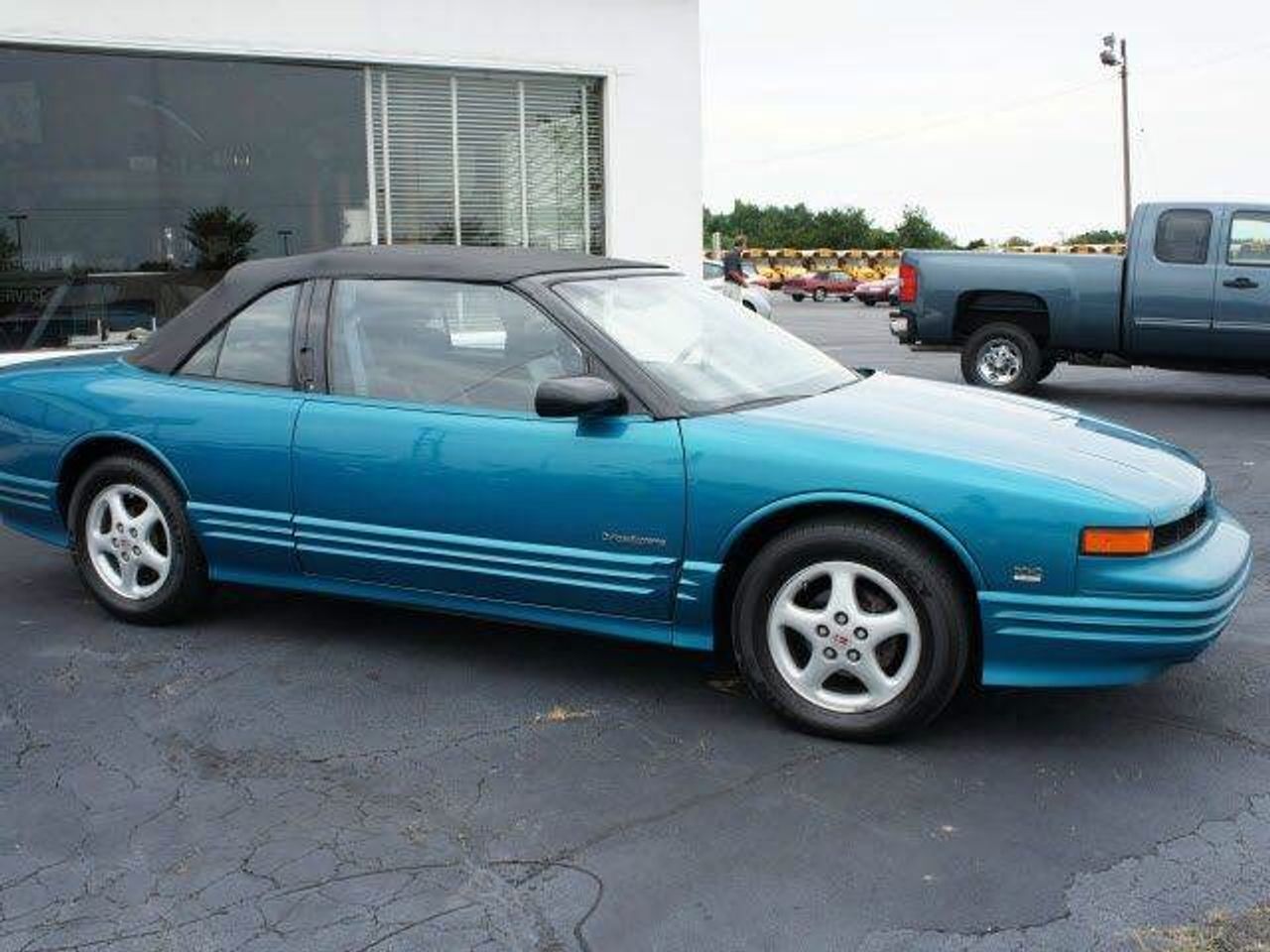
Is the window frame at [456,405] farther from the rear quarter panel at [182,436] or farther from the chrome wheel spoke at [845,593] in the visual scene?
the chrome wheel spoke at [845,593]

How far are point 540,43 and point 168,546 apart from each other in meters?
8.35

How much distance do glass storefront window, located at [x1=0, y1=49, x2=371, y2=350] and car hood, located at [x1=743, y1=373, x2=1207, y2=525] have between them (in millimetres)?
8280

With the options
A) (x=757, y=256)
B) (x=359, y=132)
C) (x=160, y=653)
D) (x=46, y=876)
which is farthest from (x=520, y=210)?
(x=757, y=256)

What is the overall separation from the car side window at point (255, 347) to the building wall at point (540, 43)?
263 inches

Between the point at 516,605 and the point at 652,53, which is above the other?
the point at 652,53

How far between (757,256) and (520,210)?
44086mm

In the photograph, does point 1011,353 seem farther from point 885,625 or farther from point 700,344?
point 885,625

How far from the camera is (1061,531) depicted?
3680 millimetres

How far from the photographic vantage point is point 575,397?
160 inches

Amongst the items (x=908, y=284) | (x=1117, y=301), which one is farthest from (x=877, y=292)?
(x=1117, y=301)

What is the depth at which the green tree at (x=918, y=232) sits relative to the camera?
70.9 m

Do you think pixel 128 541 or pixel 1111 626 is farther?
pixel 128 541

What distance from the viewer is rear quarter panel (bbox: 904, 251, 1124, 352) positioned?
40.4 feet

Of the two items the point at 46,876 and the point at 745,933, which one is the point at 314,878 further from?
the point at 745,933
